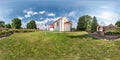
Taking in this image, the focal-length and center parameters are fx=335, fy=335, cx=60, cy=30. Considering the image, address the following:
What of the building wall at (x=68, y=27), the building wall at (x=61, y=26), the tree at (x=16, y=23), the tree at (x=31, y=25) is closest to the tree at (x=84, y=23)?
the building wall at (x=68, y=27)

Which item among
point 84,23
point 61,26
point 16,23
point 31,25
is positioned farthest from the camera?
point 84,23

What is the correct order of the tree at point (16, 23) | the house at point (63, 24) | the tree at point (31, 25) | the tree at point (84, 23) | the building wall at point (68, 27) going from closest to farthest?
the house at point (63, 24)
the building wall at point (68, 27)
the tree at point (16, 23)
the tree at point (31, 25)
the tree at point (84, 23)

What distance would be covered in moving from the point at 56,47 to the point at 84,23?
151 ft

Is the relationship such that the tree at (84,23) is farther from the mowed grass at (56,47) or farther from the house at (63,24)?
the mowed grass at (56,47)

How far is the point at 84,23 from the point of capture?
12106 cm

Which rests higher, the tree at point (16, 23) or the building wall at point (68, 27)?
the tree at point (16, 23)

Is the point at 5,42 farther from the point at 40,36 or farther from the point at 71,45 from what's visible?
the point at 71,45

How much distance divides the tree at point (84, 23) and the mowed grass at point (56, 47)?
29.1 metres

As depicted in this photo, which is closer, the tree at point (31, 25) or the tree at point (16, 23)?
the tree at point (16, 23)

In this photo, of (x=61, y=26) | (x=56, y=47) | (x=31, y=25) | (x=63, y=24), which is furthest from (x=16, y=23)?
(x=56, y=47)

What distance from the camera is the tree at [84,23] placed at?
11900cm

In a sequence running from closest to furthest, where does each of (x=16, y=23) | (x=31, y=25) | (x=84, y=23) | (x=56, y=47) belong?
(x=56, y=47), (x=16, y=23), (x=31, y=25), (x=84, y=23)

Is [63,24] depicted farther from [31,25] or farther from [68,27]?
[31,25]

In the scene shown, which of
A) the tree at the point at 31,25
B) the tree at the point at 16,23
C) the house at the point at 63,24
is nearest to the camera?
the house at the point at 63,24
